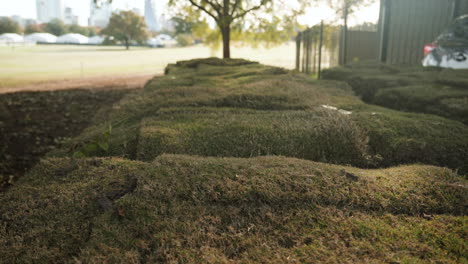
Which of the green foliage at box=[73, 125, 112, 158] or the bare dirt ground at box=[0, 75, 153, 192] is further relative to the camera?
the bare dirt ground at box=[0, 75, 153, 192]

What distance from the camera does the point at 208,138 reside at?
2426 millimetres

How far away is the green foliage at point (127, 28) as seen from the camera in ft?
157

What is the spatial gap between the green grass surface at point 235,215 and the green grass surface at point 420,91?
67.7 inches

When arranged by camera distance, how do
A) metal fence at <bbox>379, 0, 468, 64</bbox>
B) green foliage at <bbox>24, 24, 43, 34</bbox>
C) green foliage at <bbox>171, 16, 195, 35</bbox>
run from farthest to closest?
green foliage at <bbox>24, 24, 43, 34</bbox>, green foliage at <bbox>171, 16, 195, 35</bbox>, metal fence at <bbox>379, 0, 468, 64</bbox>

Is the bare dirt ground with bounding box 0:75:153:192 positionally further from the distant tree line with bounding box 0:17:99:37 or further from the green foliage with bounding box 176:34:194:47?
the green foliage with bounding box 176:34:194:47

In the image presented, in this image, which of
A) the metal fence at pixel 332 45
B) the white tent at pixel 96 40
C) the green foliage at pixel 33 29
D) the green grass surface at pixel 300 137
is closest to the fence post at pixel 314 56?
the metal fence at pixel 332 45

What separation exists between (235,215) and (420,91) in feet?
10.3

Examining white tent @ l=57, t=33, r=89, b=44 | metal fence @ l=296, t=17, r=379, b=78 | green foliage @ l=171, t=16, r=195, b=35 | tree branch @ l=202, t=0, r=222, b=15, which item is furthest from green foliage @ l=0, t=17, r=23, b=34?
white tent @ l=57, t=33, r=89, b=44

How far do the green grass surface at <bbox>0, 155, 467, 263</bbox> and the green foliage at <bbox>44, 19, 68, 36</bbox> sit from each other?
5824 cm

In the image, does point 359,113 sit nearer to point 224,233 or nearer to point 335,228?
point 335,228

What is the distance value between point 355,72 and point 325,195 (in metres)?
4.65

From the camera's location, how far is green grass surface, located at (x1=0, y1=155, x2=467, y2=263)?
1.24 meters

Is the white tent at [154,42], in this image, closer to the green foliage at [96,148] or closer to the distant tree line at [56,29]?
the distant tree line at [56,29]

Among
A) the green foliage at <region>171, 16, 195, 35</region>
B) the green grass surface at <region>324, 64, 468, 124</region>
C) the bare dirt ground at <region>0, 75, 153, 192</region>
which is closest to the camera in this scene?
the green grass surface at <region>324, 64, 468, 124</region>
